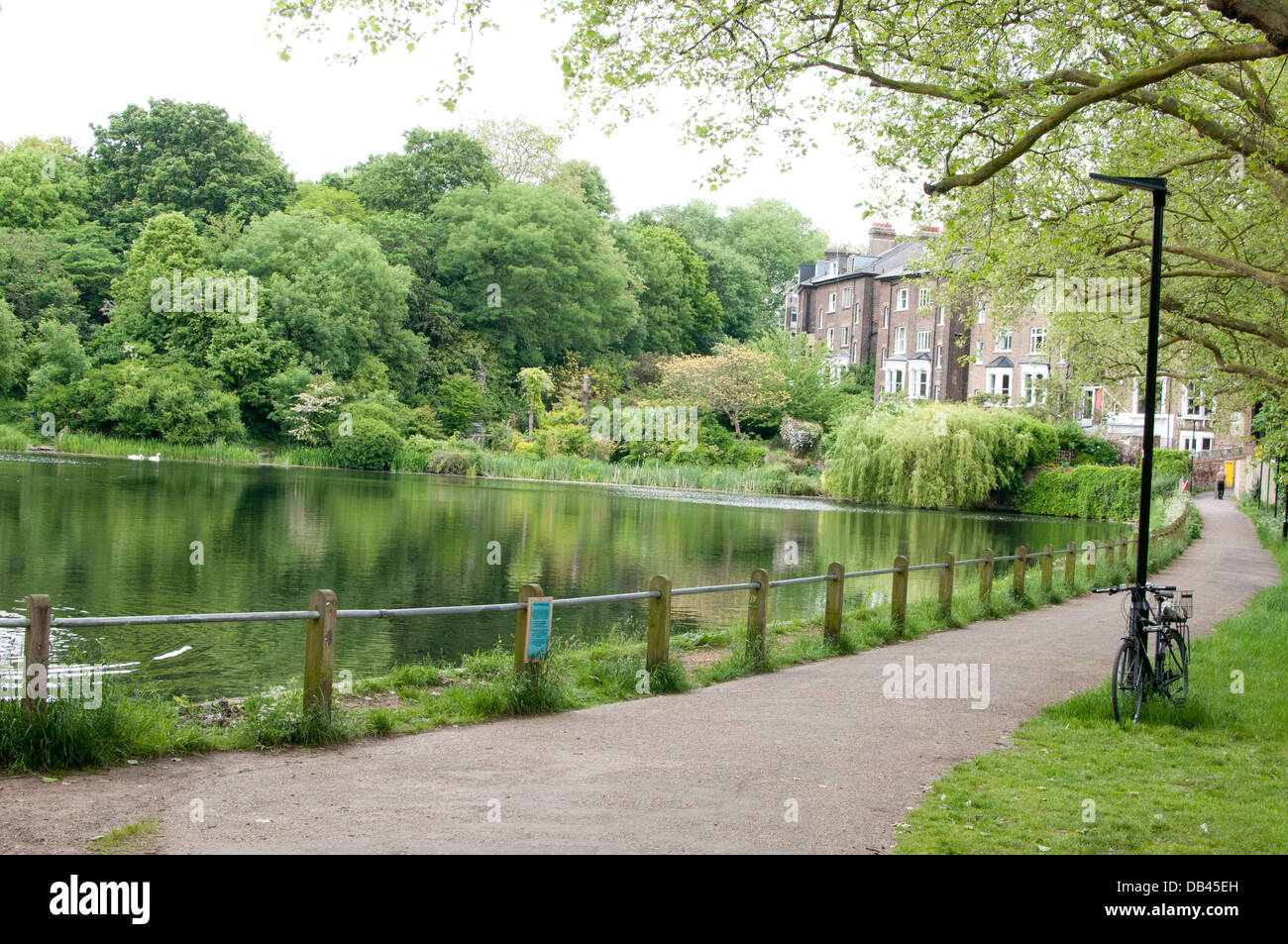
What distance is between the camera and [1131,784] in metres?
7.51

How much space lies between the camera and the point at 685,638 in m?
14.4

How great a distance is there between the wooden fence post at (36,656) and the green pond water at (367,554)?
4968 millimetres

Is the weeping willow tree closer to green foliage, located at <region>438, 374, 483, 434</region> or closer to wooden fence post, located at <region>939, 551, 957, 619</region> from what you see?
green foliage, located at <region>438, 374, 483, 434</region>

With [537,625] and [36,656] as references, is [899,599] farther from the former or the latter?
[36,656]

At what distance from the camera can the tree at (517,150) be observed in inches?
3332

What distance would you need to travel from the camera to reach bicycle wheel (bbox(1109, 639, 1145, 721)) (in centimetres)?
948

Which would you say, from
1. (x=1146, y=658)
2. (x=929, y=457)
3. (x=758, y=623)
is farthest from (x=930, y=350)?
(x=1146, y=658)

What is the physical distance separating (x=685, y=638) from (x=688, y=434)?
4946 centimetres

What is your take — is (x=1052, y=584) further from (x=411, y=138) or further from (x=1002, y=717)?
(x=411, y=138)

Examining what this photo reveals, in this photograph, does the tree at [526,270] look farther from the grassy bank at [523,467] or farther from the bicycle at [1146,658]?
the bicycle at [1146,658]

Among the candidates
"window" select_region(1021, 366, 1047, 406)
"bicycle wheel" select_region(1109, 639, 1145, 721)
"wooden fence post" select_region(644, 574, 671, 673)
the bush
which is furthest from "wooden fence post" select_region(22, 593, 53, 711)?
"window" select_region(1021, 366, 1047, 406)

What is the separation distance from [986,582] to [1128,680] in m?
8.24

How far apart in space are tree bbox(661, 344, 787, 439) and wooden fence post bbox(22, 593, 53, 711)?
59.6 metres

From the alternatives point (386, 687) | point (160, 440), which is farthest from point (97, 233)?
point (386, 687)
